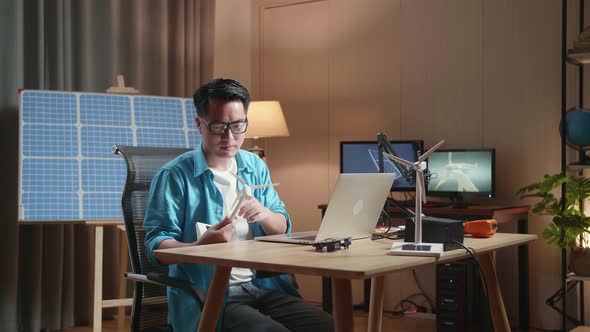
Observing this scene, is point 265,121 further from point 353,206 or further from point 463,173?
point 353,206

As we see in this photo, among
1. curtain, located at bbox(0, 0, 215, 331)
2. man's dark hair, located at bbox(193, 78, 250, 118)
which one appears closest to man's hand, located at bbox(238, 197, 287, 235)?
man's dark hair, located at bbox(193, 78, 250, 118)

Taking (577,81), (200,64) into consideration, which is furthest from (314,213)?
(577,81)

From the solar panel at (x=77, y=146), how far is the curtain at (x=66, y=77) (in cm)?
37

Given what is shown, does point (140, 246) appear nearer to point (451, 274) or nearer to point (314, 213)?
point (451, 274)

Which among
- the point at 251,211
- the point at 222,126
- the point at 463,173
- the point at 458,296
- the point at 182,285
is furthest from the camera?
the point at 463,173

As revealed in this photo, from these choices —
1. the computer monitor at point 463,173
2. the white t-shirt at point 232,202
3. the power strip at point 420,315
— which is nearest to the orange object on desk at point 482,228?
the white t-shirt at point 232,202

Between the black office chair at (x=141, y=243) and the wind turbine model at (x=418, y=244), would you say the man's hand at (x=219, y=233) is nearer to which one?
the black office chair at (x=141, y=243)

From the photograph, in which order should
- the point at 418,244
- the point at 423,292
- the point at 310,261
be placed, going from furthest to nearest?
the point at 423,292 → the point at 418,244 → the point at 310,261

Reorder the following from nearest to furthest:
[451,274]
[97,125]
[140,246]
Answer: [140,246] < [97,125] < [451,274]

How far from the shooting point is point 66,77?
4289 mm

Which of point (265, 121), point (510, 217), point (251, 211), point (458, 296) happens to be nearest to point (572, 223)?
point (510, 217)

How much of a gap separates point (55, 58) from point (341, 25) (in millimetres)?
1926

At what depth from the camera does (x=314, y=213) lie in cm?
534

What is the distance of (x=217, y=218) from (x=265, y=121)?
2.52 m
